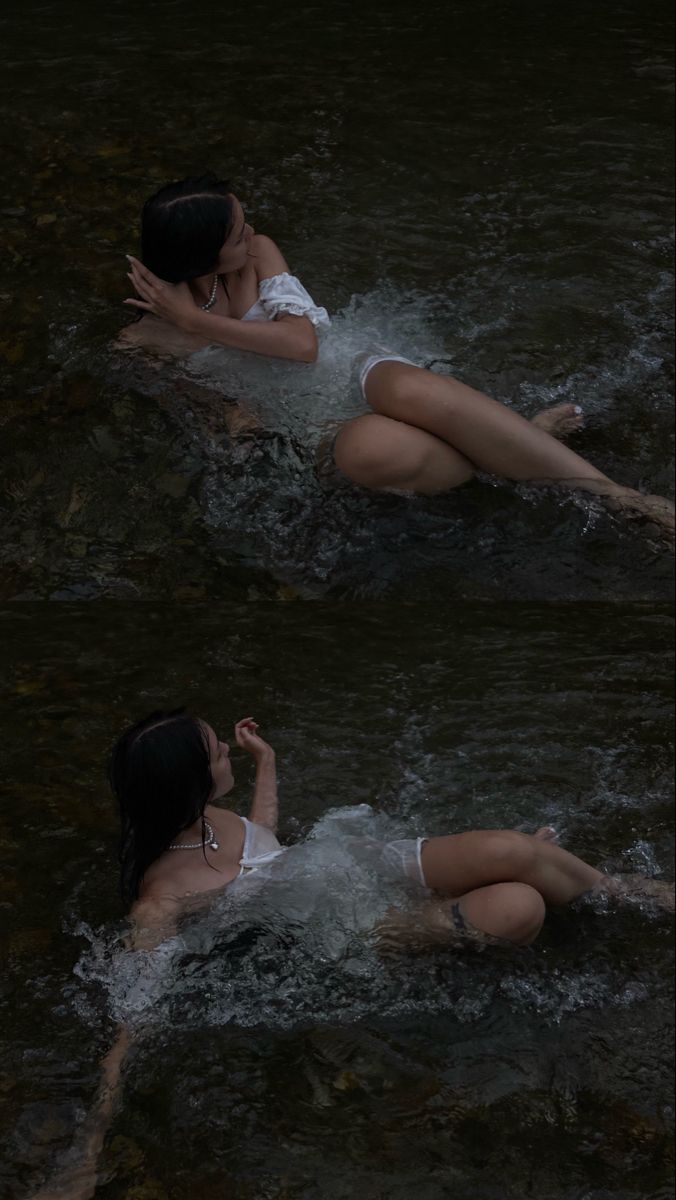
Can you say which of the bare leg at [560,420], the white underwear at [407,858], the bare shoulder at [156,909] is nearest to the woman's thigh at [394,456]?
the bare leg at [560,420]

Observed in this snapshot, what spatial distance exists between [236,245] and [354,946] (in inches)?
89.2

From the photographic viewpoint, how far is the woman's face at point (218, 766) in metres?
3.66

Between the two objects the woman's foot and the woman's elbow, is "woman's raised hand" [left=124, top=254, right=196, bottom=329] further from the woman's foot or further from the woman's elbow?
the woman's foot

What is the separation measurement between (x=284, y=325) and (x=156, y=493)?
82 centimetres

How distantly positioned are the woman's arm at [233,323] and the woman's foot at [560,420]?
2.86 feet

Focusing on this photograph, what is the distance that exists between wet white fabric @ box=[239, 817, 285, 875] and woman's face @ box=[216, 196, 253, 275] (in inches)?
71.5

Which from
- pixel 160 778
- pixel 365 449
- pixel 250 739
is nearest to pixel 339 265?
pixel 365 449

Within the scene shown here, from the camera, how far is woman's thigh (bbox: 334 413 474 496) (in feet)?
13.7

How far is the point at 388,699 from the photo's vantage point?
189 inches

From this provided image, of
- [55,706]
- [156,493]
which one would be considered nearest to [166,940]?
[55,706]

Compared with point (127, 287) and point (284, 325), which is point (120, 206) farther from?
point (284, 325)

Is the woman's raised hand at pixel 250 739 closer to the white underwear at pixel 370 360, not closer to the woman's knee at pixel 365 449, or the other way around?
the woman's knee at pixel 365 449

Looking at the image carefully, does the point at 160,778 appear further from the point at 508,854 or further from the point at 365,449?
the point at 365,449

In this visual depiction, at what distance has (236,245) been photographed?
A: 167 inches
